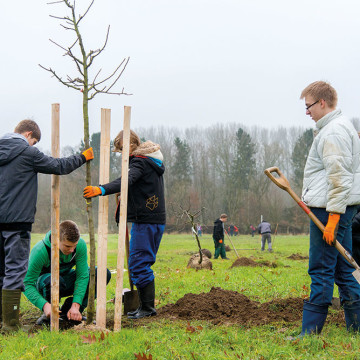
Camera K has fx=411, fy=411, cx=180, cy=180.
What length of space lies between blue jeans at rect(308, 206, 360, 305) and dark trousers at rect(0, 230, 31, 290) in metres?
2.93

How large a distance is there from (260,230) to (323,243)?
17.0 metres

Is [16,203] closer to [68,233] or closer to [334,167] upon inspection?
[68,233]

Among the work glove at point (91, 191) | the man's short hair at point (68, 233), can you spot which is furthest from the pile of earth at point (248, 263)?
the work glove at point (91, 191)

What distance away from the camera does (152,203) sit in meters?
4.96

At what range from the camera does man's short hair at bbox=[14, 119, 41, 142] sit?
15.6 ft

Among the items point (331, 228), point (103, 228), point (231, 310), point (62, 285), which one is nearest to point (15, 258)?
point (62, 285)

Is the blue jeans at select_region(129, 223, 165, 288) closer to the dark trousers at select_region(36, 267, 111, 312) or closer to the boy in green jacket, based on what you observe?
the dark trousers at select_region(36, 267, 111, 312)

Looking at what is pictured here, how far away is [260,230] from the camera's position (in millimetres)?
20375

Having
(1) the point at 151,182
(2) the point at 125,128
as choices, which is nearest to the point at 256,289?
(1) the point at 151,182

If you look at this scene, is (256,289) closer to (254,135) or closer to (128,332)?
(128,332)

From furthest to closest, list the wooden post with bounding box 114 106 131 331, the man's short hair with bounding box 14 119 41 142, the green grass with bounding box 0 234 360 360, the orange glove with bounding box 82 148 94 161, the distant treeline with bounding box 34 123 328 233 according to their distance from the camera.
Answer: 1. the distant treeline with bounding box 34 123 328 233
2. the man's short hair with bounding box 14 119 41 142
3. the orange glove with bounding box 82 148 94 161
4. the wooden post with bounding box 114 106 131 331
5. the green grass with bounding box 0 234 360 360

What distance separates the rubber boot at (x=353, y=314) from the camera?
12.4ft

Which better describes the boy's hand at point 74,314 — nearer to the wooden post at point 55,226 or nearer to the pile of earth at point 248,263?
the wooden post at point 55,226

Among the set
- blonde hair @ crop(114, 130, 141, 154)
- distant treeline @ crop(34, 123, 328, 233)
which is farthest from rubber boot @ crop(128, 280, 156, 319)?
distant treeline @ crop(34, 123, 328, 233)
